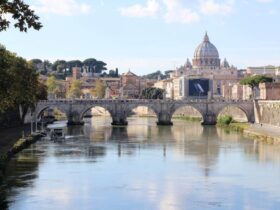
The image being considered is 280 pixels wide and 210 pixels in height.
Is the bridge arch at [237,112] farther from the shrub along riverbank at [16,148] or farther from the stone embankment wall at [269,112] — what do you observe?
the shrub along riverbank at [16,148]

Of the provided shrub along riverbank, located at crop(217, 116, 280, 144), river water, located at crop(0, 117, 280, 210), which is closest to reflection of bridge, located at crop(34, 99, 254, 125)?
shrub along riverbank, located at crop(217, 116, 280, 144)

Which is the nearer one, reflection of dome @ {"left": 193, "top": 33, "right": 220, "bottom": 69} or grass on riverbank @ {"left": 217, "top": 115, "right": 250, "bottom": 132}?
grass on riverbank @ {"left": 217, "top": 115, "right": 250, "bottom": 132}

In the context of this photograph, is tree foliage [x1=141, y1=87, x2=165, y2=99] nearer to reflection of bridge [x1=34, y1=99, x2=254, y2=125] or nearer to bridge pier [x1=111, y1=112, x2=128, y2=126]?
reflection of bridge [x1=34, y1=99, x2=254, y2=125]

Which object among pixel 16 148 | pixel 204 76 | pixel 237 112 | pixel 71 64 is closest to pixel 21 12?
pixel 16 148

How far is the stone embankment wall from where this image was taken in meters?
59.5

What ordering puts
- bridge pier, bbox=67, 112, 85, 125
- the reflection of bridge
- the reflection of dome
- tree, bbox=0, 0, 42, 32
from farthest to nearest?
1. the reflection of dome
2. the reflection of bridge
3. bridge pier, bbox=67, 112, 85, 125
4. tree, bbox=0, 0, 42, 32

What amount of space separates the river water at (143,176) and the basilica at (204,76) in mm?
69308

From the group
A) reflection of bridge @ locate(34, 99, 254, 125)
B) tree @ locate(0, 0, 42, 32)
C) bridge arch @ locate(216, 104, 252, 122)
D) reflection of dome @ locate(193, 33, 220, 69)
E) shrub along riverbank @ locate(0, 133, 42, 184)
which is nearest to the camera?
tree @ locate(0, 0, 42, 32)

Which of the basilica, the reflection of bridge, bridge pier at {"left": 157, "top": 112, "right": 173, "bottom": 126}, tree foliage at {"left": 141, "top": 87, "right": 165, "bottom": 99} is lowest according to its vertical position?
bridge pier at {"left": 157, "top": 112, "right": 173, "bottom": 126}

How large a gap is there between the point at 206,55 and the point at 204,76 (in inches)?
919

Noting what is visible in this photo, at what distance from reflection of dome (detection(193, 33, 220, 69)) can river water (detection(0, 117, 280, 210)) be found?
11638 cm

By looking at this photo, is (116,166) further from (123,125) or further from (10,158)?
(123,125)

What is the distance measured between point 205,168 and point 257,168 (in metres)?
2.27

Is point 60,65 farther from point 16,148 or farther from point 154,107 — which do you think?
point 16,148
